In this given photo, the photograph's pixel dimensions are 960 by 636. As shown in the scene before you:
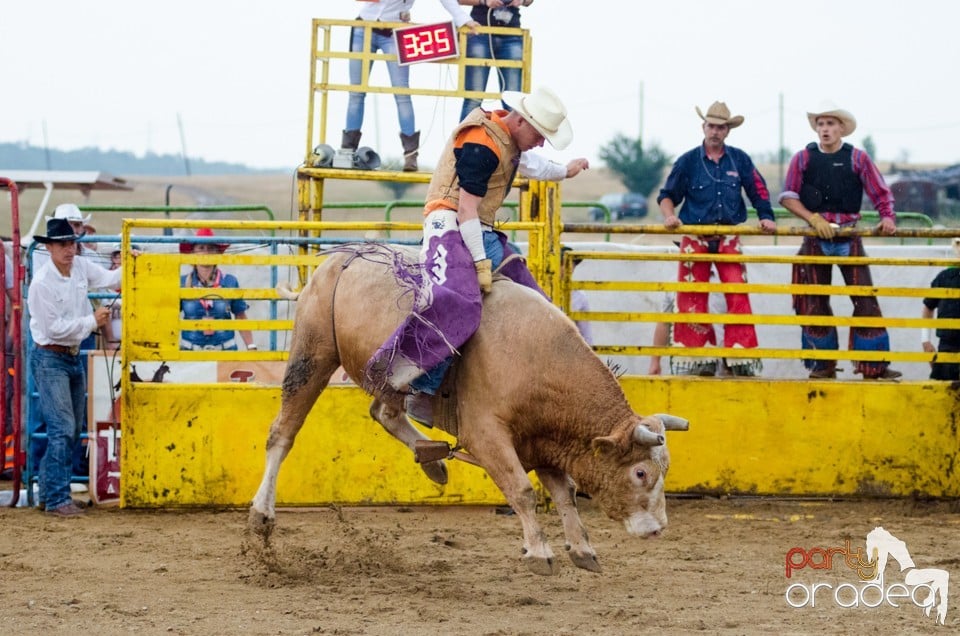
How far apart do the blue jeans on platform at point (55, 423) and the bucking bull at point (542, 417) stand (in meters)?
3.04

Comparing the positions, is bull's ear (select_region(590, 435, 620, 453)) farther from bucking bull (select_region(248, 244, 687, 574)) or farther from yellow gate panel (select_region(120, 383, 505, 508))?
yellow gate panel (select_region(120, 383, 505, 508))

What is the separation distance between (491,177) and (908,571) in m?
3.01

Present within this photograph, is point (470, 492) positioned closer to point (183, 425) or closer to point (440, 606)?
point (183, 425)

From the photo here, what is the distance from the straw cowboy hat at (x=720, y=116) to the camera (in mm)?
9336

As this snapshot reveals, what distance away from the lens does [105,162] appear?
80938 millimetres

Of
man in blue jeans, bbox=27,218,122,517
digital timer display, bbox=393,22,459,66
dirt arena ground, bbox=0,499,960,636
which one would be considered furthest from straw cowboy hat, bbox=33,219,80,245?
digital timer display, bbox=393,22,459,66

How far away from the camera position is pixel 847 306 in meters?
12.3

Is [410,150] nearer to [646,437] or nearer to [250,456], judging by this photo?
[250,456]

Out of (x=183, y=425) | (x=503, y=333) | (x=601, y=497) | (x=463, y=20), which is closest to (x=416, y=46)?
(x=463, y=20)

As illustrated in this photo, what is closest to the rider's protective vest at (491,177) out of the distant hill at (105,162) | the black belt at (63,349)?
the black belt at (63,349)

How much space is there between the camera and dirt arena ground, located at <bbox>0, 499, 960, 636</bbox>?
18.1ft

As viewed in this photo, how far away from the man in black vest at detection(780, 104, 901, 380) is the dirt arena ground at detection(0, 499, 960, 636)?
1.20m

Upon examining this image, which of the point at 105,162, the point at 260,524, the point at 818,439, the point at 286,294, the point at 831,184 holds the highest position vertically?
the point at 105,162
